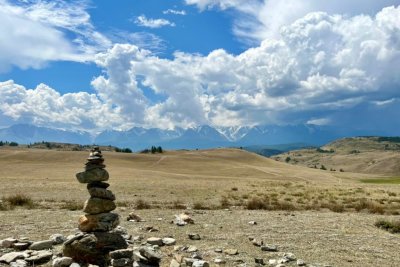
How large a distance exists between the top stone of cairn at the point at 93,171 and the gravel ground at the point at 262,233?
4.06 metres

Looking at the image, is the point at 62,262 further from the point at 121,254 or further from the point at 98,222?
the point at 121,254

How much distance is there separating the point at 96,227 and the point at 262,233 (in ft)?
33.2

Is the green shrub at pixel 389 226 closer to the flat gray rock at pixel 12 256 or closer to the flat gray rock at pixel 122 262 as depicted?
the flat gray rock at pixel 122 262

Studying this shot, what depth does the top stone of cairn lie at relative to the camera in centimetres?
1750

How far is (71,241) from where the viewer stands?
16.5m

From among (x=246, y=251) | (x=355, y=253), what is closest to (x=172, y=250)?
(x=246, y=251)

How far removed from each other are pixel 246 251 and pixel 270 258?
1358 mm

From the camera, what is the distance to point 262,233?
23.8m

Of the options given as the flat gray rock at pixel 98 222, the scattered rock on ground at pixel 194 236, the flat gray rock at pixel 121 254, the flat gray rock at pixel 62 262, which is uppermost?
the flat gray rock at pixel 98 222

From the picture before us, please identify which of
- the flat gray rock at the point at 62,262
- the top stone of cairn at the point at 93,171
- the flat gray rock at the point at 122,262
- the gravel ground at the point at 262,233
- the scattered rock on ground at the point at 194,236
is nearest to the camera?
the flat gray rock at the point at 122,262

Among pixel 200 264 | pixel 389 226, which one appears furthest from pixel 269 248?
pixel 389 226

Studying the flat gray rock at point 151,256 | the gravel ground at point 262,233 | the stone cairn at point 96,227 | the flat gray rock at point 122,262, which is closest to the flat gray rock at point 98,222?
the stone cairn at point 96,227

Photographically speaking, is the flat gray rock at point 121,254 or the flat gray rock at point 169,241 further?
the flat gray rock at point 169,241

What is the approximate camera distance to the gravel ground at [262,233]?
19.0 m
